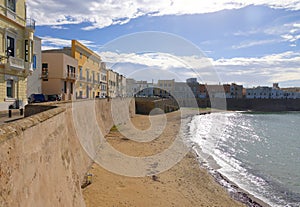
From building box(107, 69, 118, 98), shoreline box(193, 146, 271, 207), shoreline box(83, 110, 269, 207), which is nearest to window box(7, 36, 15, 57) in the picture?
shoreline box(83, 110, 269, 207)

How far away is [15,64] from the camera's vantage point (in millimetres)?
14266

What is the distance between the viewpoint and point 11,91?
14727mm

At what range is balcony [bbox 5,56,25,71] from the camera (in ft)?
44.8

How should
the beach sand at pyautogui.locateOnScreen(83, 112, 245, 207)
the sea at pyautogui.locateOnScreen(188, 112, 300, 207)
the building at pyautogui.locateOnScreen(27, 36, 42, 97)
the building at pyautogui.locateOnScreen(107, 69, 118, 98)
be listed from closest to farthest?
the beach sand at pyautogui.locateOnScreen(83, 112, 245, 207)
the sea at pyautogui.locateOnScreen(188, 112, 300, 207)
the building at pyautogui.locateOnScreen(27, 36, 42, 97)
the building at pyautogui.locateOnScreen(107, 69, 118, 98)

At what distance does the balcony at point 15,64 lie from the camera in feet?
44.8

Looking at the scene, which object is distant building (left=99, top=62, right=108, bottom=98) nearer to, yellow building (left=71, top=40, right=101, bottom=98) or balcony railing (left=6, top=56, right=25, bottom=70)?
yellow building (left=71, top=40, right=101, bottom=98)

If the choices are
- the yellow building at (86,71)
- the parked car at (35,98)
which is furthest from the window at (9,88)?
the yellow building at (86,71)

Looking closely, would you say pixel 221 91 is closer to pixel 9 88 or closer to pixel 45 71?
pixel 45 71

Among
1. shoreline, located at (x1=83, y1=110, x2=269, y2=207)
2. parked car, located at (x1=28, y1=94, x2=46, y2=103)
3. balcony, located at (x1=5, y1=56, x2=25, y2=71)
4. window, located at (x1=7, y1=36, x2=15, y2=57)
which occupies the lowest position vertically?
shoreline, located at (x1=83, y1=110, x2=269, y2=207)

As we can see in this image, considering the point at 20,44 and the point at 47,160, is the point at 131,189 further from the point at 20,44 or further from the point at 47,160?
the point at 20,44

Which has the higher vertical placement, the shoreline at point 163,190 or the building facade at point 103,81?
the building facade at point 103,81

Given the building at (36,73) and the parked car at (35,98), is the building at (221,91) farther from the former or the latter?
the parked car at (35,98)

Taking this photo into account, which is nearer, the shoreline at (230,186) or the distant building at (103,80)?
the shoreline at (230,186)

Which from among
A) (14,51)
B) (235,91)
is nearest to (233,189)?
(14,51)
